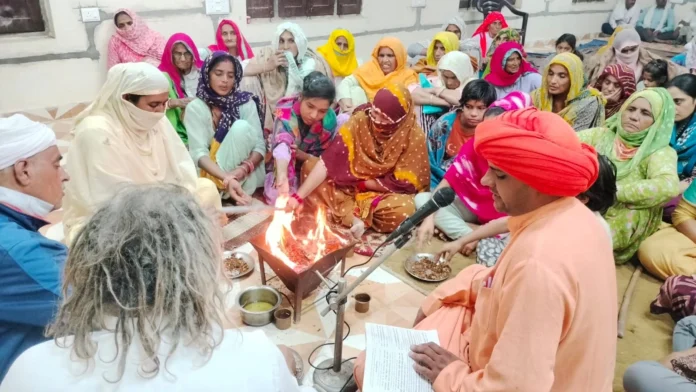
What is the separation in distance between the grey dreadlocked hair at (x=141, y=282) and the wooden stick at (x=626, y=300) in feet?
8.16

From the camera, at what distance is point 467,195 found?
3.49 metres

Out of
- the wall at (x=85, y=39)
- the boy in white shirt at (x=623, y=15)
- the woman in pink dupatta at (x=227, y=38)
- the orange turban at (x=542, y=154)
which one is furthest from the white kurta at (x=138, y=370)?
the boy in white shirt at (x=623, y=15)

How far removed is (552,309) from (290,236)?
1.61 metres

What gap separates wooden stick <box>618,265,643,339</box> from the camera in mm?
2666

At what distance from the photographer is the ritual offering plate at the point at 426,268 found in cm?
292

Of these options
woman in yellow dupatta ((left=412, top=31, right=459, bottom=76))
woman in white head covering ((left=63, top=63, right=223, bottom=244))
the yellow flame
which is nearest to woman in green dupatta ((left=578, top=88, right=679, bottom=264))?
the yellow flame

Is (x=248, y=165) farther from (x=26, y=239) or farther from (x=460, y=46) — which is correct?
(x=460, y=46)

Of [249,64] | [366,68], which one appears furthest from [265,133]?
[366,68]

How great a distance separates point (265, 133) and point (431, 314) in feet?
8.53

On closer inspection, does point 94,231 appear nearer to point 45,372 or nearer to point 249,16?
point 45,372

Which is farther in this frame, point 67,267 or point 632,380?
point 632,380

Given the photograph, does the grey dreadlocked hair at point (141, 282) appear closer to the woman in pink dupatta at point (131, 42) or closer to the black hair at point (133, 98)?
the black hair at point (133, 98)

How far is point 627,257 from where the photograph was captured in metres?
3.37

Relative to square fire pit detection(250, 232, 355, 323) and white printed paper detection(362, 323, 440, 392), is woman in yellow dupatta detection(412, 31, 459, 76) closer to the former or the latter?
square fire pit detection(250, 232, 355, 323)
